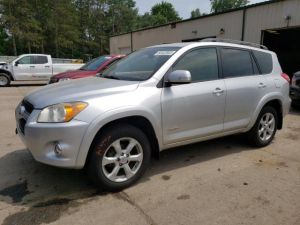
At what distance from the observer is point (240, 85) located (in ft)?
14.7

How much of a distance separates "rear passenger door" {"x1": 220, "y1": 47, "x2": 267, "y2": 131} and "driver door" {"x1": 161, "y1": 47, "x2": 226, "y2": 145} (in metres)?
0.15

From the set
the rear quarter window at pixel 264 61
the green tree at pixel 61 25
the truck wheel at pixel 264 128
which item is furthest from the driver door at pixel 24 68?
the green tree at pixel 61 25

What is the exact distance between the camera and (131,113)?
133 inches

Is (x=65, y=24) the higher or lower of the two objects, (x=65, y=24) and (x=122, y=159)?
the higher

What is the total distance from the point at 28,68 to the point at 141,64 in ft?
44.8

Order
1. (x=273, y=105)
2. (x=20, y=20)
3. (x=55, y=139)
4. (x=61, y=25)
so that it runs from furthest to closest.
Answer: (x=61, y=25)
(x=20, y=20)
(x=273, y=105)
(x=55, y=139)

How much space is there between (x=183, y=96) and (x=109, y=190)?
4.78ft

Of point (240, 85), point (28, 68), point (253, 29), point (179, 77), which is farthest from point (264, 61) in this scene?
point (28, 68)

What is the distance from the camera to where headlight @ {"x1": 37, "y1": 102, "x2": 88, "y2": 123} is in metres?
3.12

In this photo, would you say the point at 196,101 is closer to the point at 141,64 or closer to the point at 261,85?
the point at 141,64

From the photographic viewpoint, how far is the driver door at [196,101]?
3.75 m

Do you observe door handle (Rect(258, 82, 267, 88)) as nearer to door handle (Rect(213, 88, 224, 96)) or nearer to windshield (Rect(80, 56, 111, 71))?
door handle (Rect(213, 88, 224, 96))

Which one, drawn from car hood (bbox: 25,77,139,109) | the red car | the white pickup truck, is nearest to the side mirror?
car hood (bbox: 25,77,139,109)

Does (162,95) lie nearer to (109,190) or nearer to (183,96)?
(183,96)
